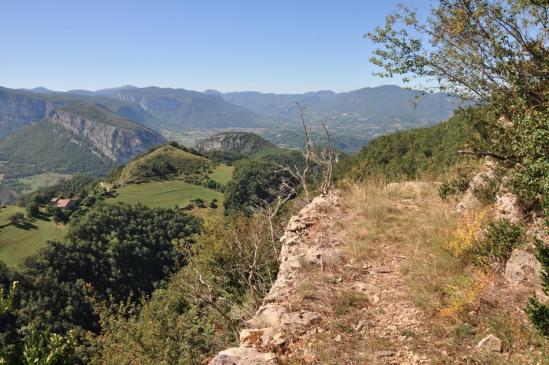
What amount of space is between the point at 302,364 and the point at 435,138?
198ft

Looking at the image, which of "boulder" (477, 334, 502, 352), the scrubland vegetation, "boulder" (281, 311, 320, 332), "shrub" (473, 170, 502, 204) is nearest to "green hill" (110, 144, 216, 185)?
the scrubland vegetation

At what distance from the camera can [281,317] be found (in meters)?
5.86

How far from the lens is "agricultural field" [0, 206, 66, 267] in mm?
83875

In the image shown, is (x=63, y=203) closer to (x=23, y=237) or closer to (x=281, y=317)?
(x=23, y=237)

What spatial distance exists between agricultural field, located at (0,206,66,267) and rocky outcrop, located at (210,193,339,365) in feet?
296

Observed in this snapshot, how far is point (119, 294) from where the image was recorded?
68000 millimetres

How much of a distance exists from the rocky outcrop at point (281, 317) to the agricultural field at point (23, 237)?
9029 cm

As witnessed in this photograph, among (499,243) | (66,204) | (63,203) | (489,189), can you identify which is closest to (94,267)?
(66,204)

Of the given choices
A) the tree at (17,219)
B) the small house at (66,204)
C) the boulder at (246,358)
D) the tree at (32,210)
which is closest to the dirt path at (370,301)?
the boulder at (246,358)

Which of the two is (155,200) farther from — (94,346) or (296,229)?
(296,229)

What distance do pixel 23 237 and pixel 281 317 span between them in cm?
10812

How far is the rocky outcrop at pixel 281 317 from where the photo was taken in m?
5.08

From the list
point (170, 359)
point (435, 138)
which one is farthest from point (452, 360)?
point (435, 138)

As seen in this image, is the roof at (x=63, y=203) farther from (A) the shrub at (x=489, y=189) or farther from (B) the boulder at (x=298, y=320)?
(A) the shrub at (x=489, y=189)
